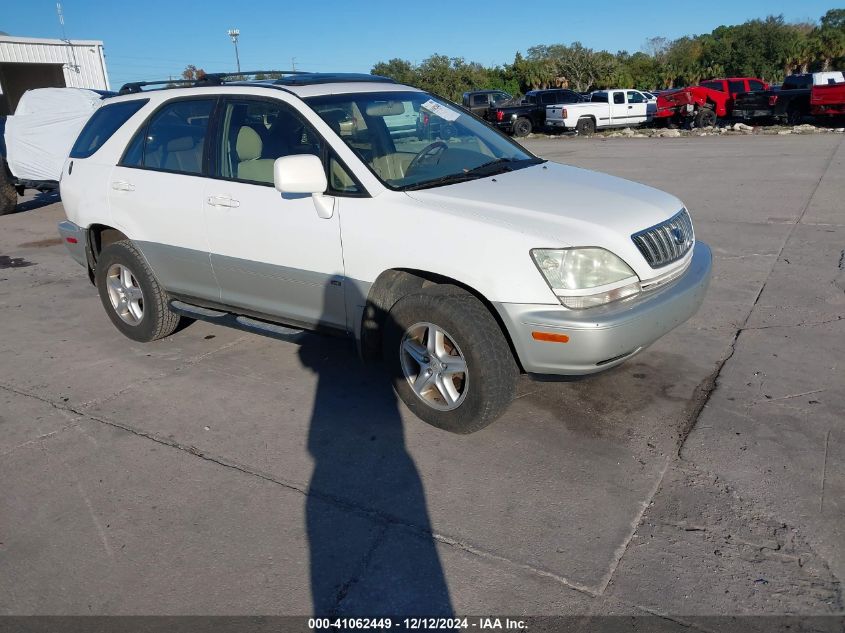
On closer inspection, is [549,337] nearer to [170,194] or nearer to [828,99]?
[170,194]

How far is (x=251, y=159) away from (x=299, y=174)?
836 millimetres

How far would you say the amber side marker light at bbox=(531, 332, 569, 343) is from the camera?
11.2ft

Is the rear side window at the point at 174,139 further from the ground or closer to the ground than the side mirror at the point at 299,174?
further from the ground

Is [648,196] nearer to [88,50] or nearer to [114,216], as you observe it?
[114,216]

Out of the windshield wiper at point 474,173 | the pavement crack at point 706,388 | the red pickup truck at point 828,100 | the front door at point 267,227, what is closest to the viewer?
the pavement crack at point 706,388

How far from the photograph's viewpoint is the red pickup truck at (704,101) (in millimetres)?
25953

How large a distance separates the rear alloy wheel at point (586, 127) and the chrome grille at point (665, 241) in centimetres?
2357

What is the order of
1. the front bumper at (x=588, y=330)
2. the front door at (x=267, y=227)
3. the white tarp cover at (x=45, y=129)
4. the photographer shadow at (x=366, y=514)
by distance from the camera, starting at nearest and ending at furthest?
the photographer shadow at (x=366, y=514)
the front bumper at (x=588, y=330)
the front door at (x=267, y=227)
the white tarp cover at (x=45, y=129)

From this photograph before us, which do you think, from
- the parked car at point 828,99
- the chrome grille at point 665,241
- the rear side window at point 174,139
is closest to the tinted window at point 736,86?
the parked car at point 828,99

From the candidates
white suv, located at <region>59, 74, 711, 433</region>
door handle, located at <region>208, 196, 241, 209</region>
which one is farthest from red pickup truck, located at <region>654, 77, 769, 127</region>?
door handle, located at <region>208, 196, 241, 209</region>

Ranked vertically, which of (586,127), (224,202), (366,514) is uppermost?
(224,202)

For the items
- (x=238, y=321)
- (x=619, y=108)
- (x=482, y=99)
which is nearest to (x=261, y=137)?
(x=238, y=321)

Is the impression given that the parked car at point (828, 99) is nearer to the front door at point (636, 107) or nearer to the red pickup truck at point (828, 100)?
the red pickup truck at point (828, 100)

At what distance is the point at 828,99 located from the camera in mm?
22141
